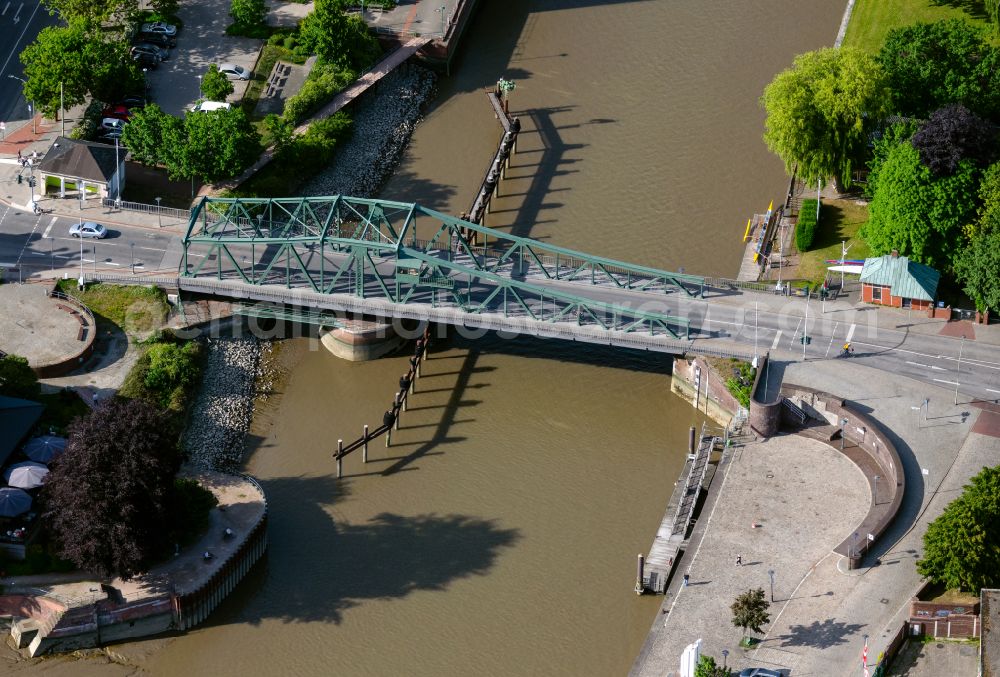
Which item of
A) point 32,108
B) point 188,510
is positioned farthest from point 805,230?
point 32,108

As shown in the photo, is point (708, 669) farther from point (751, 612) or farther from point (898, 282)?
point (898, 282)

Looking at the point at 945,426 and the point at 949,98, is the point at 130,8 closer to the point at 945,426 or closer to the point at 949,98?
the point at 949,98

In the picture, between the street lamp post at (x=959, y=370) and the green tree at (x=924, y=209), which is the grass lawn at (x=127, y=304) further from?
the street lamp post at (x=959, y=370)

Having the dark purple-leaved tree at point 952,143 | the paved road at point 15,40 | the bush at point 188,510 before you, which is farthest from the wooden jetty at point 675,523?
the paved road at point 15,40

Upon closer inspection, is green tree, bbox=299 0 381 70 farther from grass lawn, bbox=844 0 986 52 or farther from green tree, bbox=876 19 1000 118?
green tree, bbox=876 19 1000 118

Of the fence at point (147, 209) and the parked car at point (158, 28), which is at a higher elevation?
the parked car at point (158, 28)
